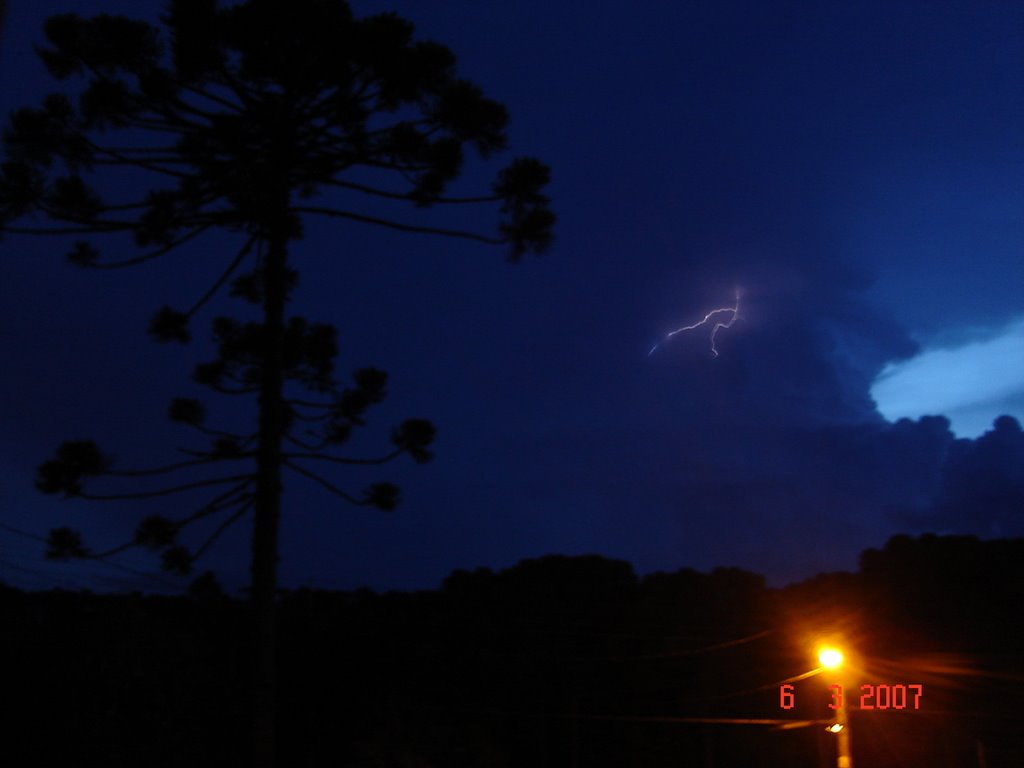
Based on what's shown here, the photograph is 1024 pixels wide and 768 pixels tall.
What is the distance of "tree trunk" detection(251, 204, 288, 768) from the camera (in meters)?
7.13

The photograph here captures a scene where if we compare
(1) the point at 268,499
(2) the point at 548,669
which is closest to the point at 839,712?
(2) the point at 548,669

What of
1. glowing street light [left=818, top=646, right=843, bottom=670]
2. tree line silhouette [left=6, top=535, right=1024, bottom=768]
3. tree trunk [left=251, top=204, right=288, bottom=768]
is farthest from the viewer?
tree line silhouette [left=6, top=535, right=1024, bottom=768]

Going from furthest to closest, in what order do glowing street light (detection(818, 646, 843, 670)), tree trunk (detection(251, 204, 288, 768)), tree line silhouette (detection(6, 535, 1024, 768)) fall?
1. tree line silhouette (detection(6, 535, 1024, 768))
2. glowing street light (detection(818, 646, 843, 670))
3. tree trunk (detection(251, 204, 288, 768))

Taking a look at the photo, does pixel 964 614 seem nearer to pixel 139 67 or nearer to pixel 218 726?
pixel 218 726

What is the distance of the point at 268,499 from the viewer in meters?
7.48

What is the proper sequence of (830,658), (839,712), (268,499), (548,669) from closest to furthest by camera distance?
1. (268,499)
2. (830,658)
3. (839,712)
4. (548,669)

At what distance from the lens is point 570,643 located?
13984 millimetres

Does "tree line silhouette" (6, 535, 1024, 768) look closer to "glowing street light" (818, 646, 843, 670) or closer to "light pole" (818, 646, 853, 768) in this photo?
"light pole" (818, 646, 853, 768)
